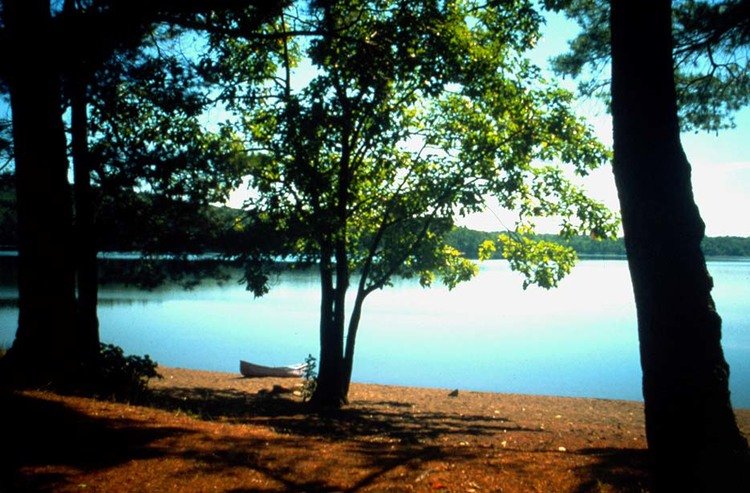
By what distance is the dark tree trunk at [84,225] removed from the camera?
438 inches

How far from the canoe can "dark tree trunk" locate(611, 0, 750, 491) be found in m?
17.6

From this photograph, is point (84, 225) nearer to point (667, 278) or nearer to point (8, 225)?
point (8, 225)

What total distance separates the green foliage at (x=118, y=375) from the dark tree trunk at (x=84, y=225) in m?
0.49

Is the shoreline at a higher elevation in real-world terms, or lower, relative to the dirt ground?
lower

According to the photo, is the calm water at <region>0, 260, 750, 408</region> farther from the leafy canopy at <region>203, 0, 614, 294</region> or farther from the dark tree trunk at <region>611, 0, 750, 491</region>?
the dark tree trunk at <region>611, 0, 750, 491</region>

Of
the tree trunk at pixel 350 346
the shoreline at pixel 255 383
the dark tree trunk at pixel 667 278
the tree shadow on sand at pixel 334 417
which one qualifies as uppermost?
the dark tree trunk at pixel 667 278

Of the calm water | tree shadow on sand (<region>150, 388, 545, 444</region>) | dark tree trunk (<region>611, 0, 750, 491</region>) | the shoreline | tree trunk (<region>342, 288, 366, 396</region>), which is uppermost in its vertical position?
dark tree trunk (<region>611, 0, 750, 491</region>)

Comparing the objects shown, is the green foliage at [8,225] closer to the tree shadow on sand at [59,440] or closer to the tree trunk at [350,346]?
the tree shadow on sand at [59,440]

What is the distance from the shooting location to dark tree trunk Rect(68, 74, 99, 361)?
438 inches

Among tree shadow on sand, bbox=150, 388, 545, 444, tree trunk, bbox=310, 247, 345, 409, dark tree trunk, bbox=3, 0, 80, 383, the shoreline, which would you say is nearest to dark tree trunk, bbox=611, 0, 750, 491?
tree shadow on sand, bbox=150, 388, 545, 444

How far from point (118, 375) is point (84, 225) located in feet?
10.2

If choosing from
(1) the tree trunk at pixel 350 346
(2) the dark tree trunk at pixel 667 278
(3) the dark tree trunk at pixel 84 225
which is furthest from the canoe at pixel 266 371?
(2) the dark tree trunk at pixel 667 278

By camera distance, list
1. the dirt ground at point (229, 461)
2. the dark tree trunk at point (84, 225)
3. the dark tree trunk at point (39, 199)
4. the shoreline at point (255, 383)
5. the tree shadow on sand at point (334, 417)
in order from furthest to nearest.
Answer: the shoreline at point (255, 383) → the dark tree trunk at point (84, 225) → the tree shadow on sand at point (334, 417) → the dark tree trunk at point (39, 199) → the dirt ground at point (229, 461)

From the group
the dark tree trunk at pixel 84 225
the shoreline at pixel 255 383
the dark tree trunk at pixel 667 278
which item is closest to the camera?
the dark tree trunk at pixel 667 278
